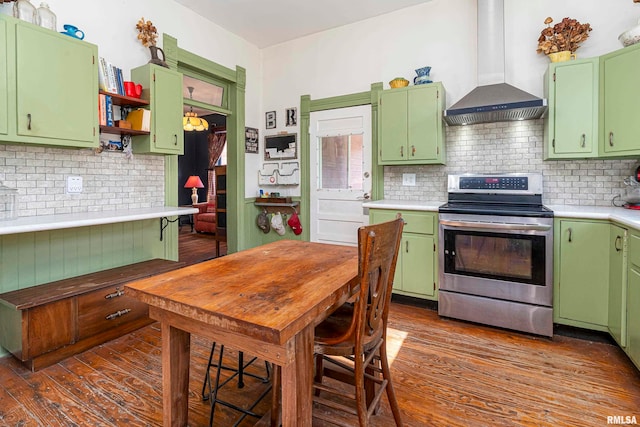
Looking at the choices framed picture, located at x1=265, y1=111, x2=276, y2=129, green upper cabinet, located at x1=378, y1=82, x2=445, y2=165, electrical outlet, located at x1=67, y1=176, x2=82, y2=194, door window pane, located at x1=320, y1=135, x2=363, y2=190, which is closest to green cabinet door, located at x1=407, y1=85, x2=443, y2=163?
green upper cabinet, located at x1=378, y1=82, x2=445, y2=165

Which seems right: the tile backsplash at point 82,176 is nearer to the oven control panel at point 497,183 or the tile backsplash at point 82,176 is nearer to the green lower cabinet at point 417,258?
the green lower cabinet at point 417,258

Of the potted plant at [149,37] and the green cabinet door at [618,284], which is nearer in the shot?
the green cabinet door at [618,284]

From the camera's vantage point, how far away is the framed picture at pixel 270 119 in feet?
15.1

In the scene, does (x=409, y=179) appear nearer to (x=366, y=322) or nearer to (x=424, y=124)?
(x=424, y=124)

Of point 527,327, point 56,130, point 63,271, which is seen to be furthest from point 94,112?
point 527,327

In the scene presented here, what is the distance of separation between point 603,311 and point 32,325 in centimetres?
393

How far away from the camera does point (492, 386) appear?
6.39ft

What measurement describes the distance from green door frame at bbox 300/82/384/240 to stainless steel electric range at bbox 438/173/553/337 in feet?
3.59

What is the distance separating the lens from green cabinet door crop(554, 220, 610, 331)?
2.41m

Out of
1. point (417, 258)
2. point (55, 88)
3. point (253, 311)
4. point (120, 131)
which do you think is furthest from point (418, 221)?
point (55, 88)

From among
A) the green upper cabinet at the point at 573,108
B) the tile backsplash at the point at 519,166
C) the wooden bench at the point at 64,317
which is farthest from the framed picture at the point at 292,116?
the green upper cabinet at the point at 573,108

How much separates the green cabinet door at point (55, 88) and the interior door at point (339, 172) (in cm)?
247

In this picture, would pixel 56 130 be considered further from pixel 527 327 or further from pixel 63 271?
pixel 527 327

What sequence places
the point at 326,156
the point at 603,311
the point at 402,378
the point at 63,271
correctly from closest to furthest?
the point at 402,378, the point at 603,311, the point at 63,271, the point at 326,156
